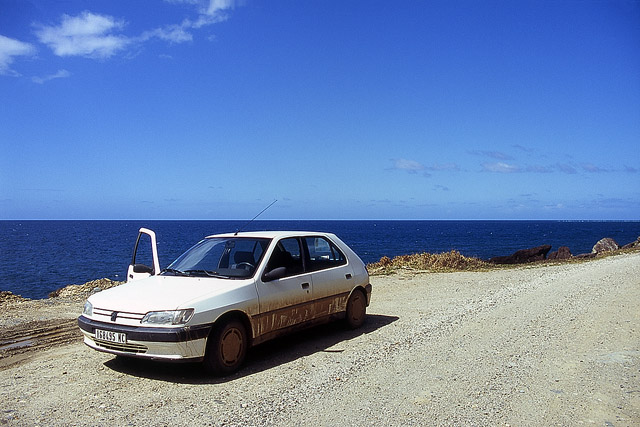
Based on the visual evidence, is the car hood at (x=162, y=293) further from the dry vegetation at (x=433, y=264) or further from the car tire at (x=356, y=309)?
the dry vegetation at (x=433, y=264)

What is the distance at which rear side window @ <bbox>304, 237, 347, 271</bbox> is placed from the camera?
785 cm

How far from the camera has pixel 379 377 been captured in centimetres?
588

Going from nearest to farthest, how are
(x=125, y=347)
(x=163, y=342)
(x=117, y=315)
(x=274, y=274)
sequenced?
(x=163, y=342), (x=125, y=347), (x=117, y=315), (x=274, y=274)

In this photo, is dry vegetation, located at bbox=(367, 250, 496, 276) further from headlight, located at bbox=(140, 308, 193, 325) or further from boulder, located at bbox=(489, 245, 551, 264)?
headlight, located at bbox=(140, 308, 193, 325)

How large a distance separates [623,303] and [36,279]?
30229 mm

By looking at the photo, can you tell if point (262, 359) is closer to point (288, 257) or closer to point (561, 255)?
point (288, 257)

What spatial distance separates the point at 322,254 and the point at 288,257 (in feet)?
2.90

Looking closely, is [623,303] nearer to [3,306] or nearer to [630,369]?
[630,369]

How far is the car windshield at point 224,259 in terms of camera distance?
6.80m

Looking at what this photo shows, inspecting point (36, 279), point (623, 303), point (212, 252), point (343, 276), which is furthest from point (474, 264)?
point (36, 279)

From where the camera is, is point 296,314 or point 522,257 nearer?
point 296,314

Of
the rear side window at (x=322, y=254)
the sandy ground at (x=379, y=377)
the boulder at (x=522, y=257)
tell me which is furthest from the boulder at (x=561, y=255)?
the rear side window at (x=322, y=254)

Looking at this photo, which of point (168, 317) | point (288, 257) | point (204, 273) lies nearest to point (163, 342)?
point (168, 317)

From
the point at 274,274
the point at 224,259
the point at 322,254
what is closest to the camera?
the point at 274,274
